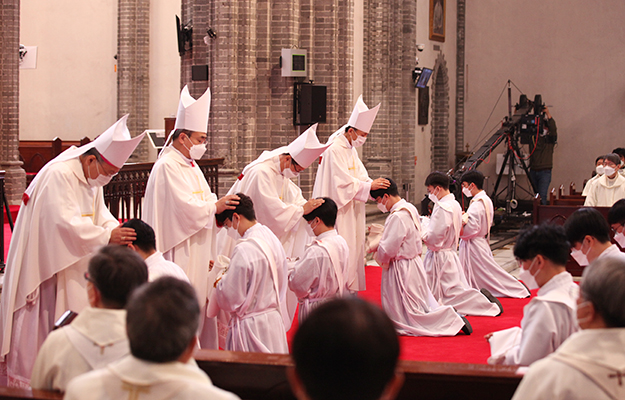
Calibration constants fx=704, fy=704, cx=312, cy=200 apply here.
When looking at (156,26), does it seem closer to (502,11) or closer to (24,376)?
(502,11)

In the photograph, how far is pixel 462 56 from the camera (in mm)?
19078

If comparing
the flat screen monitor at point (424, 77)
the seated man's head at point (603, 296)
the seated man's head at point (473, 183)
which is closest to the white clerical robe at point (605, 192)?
the seated man's head at point (473, 183)

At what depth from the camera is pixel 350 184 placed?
7.45m

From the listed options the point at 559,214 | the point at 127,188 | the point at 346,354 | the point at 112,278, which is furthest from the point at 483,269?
the point at 346,354

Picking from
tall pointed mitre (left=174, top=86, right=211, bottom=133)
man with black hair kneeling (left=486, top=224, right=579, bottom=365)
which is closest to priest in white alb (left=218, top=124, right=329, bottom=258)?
tall pointed mitre (left=174, top=86, right=211, bottom=133)

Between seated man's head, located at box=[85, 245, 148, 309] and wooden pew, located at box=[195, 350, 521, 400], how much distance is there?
2.20 ft

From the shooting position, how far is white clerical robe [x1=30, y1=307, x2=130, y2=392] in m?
2.39

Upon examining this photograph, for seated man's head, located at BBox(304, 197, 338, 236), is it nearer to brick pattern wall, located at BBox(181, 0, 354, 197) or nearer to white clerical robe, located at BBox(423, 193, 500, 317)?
white clerical robe, located at BBox(423, 193, 500, 317)

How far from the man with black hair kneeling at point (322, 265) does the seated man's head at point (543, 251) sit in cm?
217

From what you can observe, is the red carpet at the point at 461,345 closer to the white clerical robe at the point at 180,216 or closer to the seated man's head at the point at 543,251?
the white clerical robe at the point at 180,216

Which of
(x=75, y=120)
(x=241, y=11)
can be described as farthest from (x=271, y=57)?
(x=75, y=120)

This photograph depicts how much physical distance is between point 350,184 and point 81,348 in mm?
5235

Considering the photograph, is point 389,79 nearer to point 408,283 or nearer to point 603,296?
point 408,283

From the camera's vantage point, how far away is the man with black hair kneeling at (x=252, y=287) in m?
4.31
